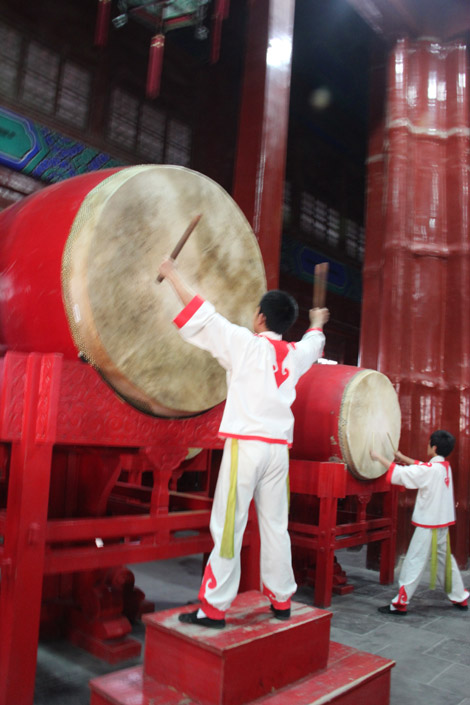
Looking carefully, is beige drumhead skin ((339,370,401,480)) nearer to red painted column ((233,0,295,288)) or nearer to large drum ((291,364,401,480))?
large drum ((291,364,401,480))

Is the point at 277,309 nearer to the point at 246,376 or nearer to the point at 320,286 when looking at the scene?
the point at 246,376

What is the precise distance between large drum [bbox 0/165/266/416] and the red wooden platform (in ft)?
2.50

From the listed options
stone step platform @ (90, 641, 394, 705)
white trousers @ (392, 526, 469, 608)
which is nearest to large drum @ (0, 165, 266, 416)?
stone step platform @ (90, 641, 394, 705)

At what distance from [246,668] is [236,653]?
73 millimetres

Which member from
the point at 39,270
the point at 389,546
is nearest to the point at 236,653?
the point at 39,270

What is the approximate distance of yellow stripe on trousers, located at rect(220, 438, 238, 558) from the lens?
172 cm

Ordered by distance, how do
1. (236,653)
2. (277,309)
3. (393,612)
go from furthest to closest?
(393,612)
(277,309)
(236,653)

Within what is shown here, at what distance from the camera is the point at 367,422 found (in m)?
3.77

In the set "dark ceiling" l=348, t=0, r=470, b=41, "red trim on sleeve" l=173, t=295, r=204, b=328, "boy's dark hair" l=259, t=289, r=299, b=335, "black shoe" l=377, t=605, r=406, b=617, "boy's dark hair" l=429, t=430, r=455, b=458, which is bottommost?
"black shoe" l=377, t=605, r=406, b=617

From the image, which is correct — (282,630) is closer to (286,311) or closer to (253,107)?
(286,311)

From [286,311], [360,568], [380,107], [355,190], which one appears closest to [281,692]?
[286,311]

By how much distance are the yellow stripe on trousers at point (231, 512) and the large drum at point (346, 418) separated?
6.27 feet

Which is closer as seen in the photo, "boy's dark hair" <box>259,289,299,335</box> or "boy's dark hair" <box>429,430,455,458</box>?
"boy's dark hair" <box>259,289,299,335</box>

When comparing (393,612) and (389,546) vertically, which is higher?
(389,546)
